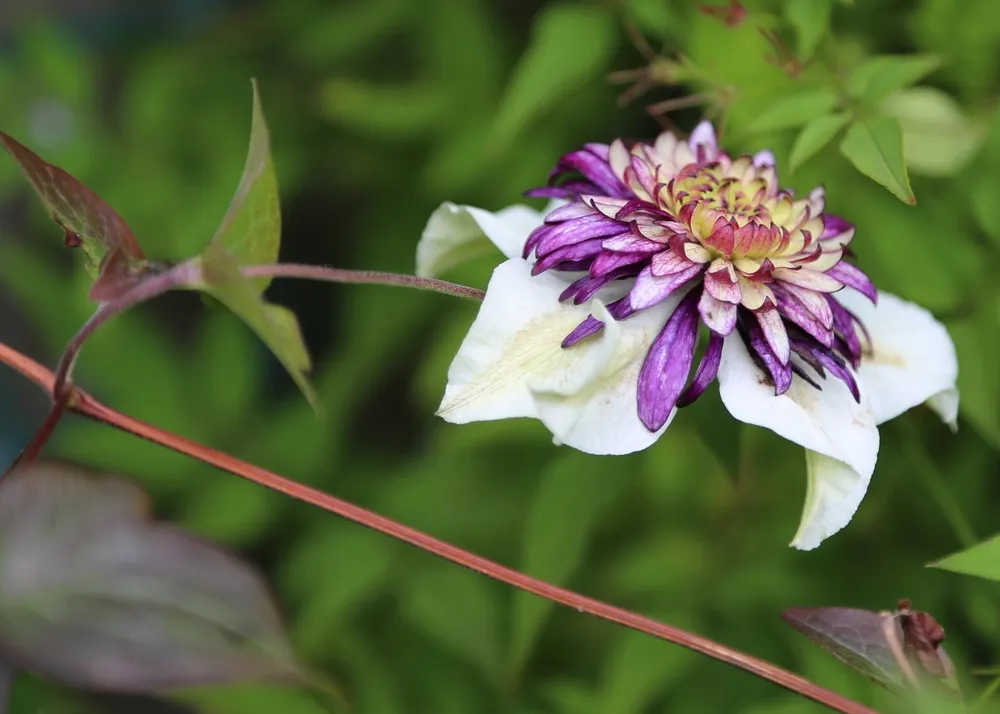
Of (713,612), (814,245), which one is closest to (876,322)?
(814,245)

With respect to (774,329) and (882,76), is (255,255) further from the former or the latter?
(882,76)

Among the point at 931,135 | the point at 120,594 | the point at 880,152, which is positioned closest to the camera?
the point at 120,594

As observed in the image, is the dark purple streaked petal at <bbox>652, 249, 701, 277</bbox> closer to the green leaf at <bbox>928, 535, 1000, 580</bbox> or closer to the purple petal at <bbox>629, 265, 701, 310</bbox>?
the purple petal at <bbox>629, 265, 701, 310</bbox>

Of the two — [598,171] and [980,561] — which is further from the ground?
[598,171]

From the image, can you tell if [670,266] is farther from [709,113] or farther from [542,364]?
[709,113]

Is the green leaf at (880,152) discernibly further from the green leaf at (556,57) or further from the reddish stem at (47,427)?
the reddish stem at (47,427)

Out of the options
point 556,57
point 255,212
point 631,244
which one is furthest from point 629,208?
point 556,57
